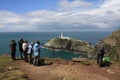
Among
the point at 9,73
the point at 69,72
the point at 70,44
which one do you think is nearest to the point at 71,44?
the point at 70,44

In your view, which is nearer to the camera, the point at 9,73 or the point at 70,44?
the point at 9,73

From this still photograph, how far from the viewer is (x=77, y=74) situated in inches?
867

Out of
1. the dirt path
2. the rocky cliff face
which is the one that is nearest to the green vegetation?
the dirt path

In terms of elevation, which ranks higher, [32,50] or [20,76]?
[32,50]

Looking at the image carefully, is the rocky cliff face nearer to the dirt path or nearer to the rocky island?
the rocky island

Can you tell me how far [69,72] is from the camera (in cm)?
2262

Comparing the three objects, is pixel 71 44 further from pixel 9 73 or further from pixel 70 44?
pixel 9 73

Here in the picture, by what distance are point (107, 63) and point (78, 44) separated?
390 feet

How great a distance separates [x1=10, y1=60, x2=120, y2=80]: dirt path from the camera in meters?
21.7

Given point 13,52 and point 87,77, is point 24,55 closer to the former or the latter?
point 13,52

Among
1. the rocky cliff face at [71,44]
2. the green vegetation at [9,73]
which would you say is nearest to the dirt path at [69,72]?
the green vegetation at [9,73]

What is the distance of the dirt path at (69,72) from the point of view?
2167cm

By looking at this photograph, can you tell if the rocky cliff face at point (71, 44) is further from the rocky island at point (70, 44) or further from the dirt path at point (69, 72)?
the dirt path at point (69, 72)

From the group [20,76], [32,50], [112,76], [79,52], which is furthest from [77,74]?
[79,52]
